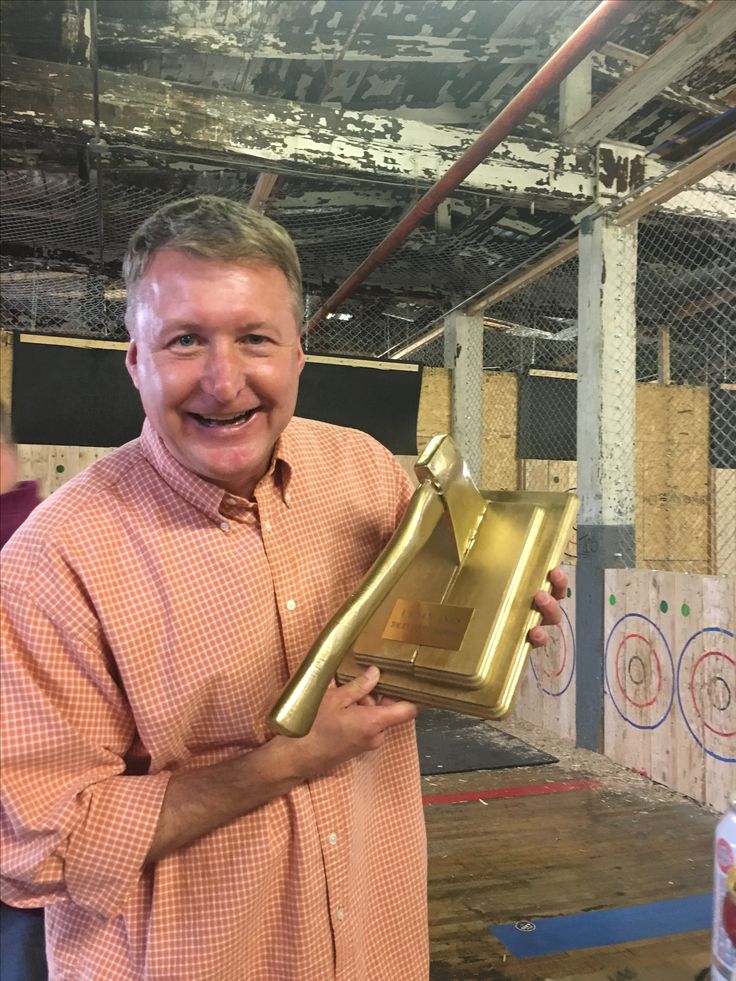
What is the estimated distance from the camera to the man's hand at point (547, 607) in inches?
38.2

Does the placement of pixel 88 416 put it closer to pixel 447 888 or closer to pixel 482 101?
pixel 482 101

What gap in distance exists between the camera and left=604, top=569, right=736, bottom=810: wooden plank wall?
2.95m

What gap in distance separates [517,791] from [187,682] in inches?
104

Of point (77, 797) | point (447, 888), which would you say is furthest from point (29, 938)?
point (447, 888)

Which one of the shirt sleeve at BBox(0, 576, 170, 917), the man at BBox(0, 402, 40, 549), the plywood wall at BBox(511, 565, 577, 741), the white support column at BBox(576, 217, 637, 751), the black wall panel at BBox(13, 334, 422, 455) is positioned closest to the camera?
the shirt sleeve at BBox(0, 576, 170, 917)

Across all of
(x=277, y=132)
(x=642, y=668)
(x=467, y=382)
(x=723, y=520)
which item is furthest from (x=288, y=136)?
(x=723, y=520)

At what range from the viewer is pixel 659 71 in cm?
323

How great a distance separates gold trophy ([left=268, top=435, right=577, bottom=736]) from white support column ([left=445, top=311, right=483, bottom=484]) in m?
4.58

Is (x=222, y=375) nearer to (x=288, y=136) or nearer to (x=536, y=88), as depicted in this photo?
(x=536, y=88)

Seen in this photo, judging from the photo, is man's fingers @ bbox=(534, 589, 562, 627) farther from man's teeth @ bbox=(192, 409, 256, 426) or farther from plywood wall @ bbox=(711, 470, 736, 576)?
plywood wall @ bbox=(711, 470, 736, 576)

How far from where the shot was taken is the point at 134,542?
96 cm

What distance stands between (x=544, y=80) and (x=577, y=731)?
10.1 feet

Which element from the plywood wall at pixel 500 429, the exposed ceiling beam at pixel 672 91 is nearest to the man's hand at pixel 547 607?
the exposed ceiling beam at pixel 672 91

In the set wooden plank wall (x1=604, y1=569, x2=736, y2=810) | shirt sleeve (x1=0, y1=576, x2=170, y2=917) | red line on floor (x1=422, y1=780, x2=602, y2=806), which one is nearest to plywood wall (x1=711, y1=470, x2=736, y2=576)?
wooden plank wall (x1=604, y1=569, x2=736, y2=810)
